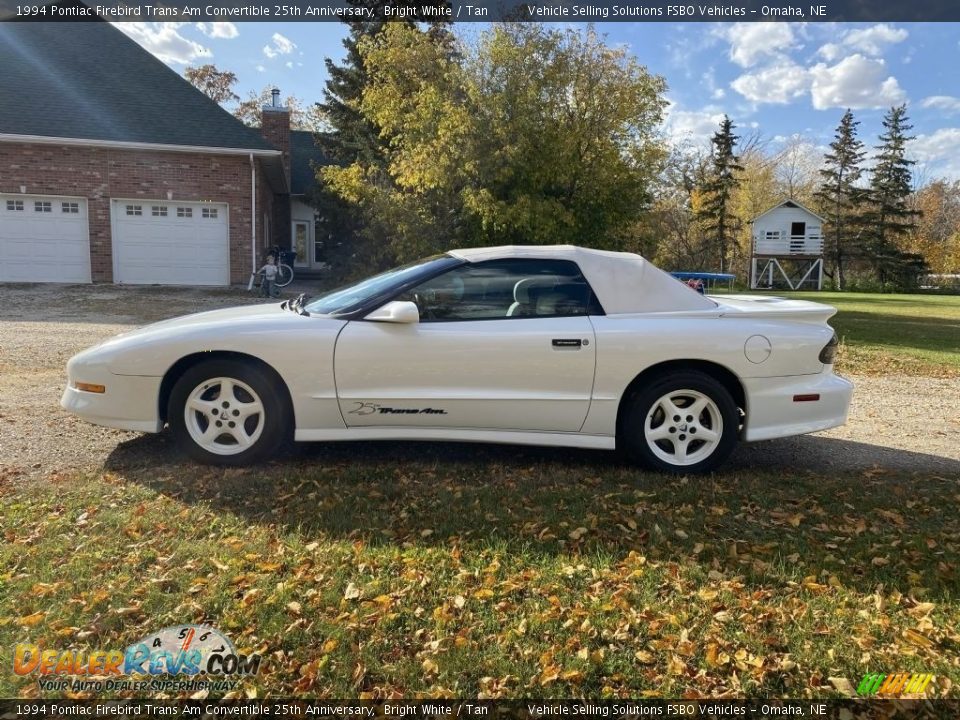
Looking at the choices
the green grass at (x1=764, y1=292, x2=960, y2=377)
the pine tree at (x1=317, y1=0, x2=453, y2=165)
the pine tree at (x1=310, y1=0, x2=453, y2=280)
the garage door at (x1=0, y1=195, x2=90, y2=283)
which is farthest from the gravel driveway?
the pine tree at (x1=317, y1=0, x2=453, y2=165)

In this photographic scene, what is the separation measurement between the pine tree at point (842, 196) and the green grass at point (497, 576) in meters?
47.3

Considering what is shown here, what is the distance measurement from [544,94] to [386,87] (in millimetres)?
4227

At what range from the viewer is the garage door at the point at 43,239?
15648mm

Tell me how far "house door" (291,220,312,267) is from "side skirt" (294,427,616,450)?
25723 mm

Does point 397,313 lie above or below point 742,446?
above

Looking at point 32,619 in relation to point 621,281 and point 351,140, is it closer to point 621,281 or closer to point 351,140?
point 621,281

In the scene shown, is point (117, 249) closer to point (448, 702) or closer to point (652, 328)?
point (652, 328)

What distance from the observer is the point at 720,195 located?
42.9m

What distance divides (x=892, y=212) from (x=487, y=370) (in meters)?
50.1

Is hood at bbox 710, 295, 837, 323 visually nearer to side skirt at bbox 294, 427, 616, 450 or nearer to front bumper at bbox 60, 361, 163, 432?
side skirt at bbox 294, 427, 616, 450

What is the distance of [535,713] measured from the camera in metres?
2.08

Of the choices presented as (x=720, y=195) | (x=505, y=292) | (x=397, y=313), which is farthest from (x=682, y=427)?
(x=720, y=195)

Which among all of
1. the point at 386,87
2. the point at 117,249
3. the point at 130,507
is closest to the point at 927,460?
the point at 130,507

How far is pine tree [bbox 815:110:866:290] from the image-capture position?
44.9m
